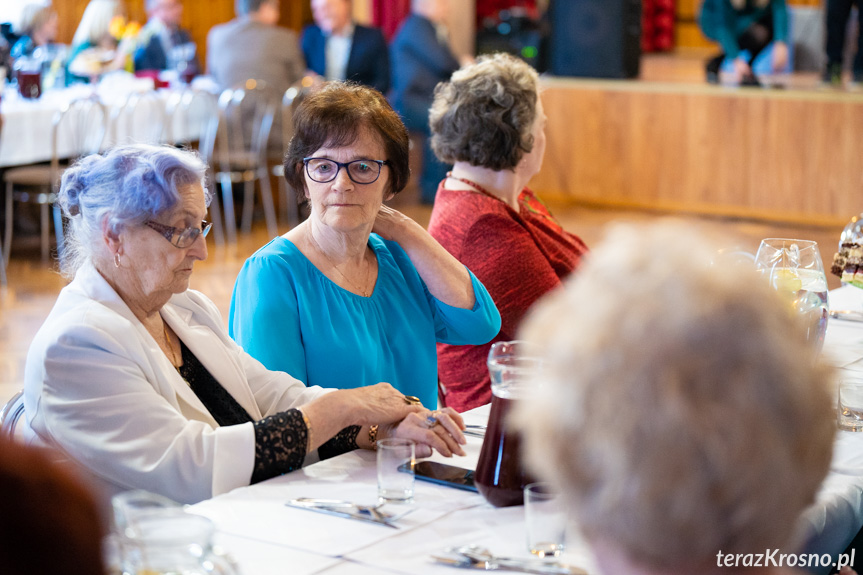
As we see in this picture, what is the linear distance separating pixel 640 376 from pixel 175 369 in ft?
4.17

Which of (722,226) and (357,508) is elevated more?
(357,508)

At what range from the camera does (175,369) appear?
186 centimetres

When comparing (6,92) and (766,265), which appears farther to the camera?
(6,92)

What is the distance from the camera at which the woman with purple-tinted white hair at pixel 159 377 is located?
1.65 metres

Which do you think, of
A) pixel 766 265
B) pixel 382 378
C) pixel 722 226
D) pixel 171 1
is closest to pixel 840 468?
pixel 766 265

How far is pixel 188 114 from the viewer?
21.2 ft

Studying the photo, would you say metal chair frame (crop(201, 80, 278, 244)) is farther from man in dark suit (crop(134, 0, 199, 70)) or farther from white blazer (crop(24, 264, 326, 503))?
white blazer (crop(24, 264, 326, 503))

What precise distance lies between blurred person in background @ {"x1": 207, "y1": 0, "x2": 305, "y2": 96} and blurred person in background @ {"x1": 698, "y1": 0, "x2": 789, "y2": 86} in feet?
10.9

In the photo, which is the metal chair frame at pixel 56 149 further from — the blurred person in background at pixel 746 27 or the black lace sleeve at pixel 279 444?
the blurred person in background at pixel 746 27

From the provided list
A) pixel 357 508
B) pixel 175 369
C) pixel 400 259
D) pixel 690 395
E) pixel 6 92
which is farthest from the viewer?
pixel 6 92

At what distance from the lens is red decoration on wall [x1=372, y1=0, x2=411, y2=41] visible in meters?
9.30

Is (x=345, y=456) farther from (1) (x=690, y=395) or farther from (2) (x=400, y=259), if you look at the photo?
(1) (x=690, y=395)

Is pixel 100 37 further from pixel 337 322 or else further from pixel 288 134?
pixel 337 322

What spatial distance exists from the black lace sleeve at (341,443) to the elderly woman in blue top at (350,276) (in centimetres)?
27
